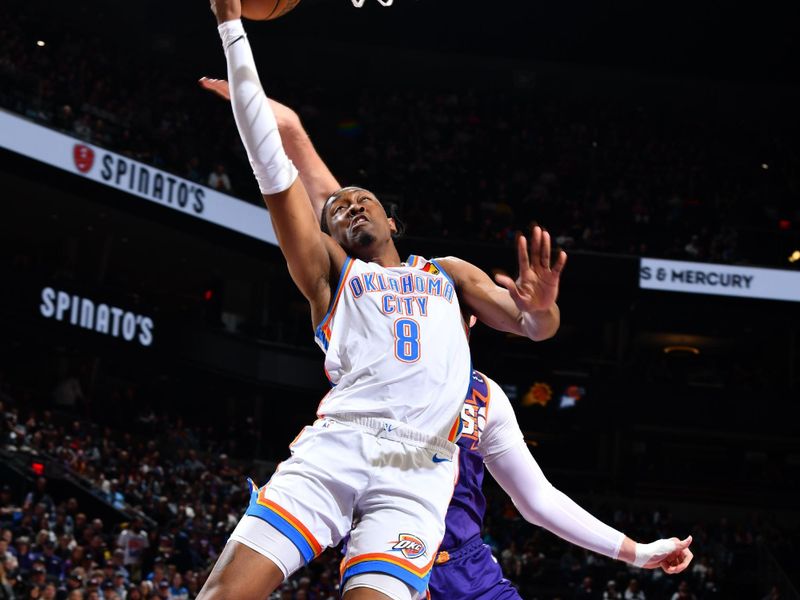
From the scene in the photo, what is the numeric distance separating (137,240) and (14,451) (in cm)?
1016

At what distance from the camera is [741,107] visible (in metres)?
31.6

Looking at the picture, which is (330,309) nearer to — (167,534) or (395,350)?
(395,350)

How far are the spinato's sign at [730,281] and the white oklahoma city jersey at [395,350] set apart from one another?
68.7 ft

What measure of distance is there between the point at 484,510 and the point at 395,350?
1.22m

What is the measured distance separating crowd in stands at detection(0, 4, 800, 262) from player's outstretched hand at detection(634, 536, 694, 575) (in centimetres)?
1756

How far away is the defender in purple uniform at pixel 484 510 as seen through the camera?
4770 mm

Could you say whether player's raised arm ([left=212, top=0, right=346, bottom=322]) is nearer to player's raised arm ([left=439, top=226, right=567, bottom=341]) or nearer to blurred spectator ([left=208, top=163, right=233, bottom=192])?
player's raised arm ([left=439, top=226, right=567, bottom=341])

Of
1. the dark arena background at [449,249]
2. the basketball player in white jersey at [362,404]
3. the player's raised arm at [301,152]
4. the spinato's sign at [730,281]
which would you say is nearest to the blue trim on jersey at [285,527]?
the basketball player in white jersey at [362,404]

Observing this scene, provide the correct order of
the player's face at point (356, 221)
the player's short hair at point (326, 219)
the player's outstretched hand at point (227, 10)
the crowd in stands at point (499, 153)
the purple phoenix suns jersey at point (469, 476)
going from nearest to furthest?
1. the player's outstretched hand at point (227, 10)
2. the player's face at point (356, 221)
3. the player's short hair at point (326, 219)
4. the purple phoenix suns jersey at point (469, 476)
5. the crowd in stands at point (499, 153)

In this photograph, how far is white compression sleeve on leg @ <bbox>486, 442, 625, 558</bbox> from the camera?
197 inches

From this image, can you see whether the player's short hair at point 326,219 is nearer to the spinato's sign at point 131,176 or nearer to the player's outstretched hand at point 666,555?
the player's outstretched hand at point 666,555

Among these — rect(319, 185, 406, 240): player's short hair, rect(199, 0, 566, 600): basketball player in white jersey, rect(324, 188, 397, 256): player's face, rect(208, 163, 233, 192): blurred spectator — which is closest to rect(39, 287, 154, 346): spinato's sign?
rect(208, 163, 233, 192): blurred spectator

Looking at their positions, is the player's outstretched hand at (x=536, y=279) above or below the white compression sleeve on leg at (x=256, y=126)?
below

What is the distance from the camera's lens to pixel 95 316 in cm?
1967
